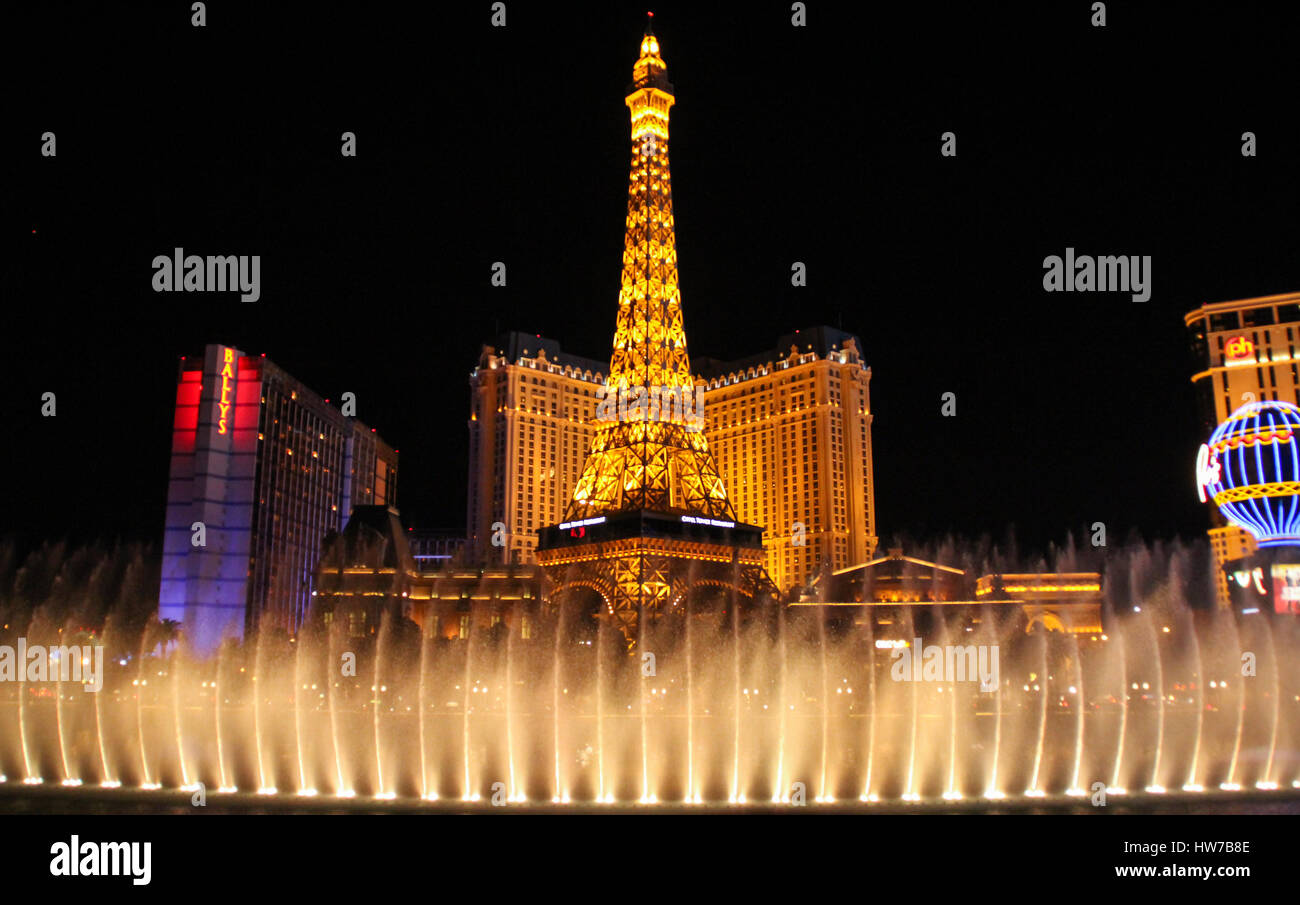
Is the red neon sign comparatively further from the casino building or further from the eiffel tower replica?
the casino building

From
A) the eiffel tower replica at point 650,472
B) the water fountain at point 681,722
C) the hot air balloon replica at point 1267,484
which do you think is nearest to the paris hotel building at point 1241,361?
the water fountain at point 681,722

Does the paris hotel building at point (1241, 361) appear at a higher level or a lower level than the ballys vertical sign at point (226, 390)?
higher

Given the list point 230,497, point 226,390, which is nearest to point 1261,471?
point 230,497

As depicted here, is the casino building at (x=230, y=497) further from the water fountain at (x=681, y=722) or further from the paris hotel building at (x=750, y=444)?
the paris hotel building at (x=750, y=444)

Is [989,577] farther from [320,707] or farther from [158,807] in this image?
[158,807]


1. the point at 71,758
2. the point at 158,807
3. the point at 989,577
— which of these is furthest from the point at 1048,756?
the point at 989,577

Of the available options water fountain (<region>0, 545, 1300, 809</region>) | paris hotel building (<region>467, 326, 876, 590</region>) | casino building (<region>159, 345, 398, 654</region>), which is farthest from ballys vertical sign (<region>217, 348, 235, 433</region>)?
paris hotel building (<region>467, 326, 876, 590</region>)

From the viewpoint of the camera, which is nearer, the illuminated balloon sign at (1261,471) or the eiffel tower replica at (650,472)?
the illuminated balloon sign at (1261,471)

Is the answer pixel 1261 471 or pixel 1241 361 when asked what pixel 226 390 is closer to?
pixel 1261 471
